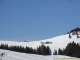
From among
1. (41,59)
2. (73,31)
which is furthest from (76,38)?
(41,59)

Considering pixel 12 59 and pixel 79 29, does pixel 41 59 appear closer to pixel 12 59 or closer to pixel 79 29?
pixel 12 59

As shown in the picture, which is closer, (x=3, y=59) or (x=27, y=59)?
(x=3, y=59)

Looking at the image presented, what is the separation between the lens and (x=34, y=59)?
62.7 ft

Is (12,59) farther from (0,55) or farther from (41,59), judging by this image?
(41,59)

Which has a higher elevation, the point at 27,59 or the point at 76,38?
the point at 76,38

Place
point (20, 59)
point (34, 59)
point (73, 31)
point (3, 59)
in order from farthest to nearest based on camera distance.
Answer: point (73, 31) → point (34, 59) → point (20, 59) → point (3, 59)

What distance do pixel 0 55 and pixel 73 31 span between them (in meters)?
174

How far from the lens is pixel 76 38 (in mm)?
158750

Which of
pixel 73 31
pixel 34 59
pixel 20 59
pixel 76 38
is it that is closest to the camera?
pixel 20 59

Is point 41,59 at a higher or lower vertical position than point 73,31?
lower

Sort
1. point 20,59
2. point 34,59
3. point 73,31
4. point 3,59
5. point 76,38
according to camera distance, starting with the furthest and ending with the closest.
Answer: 1. point 73,31
2. point 76,38
3. point 34,59
4. point 20,59
5. point 3,59

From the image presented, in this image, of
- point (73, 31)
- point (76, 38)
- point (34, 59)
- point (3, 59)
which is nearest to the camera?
point (3, 59)

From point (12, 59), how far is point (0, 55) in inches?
41.9

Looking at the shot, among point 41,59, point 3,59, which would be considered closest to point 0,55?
point 3,59
